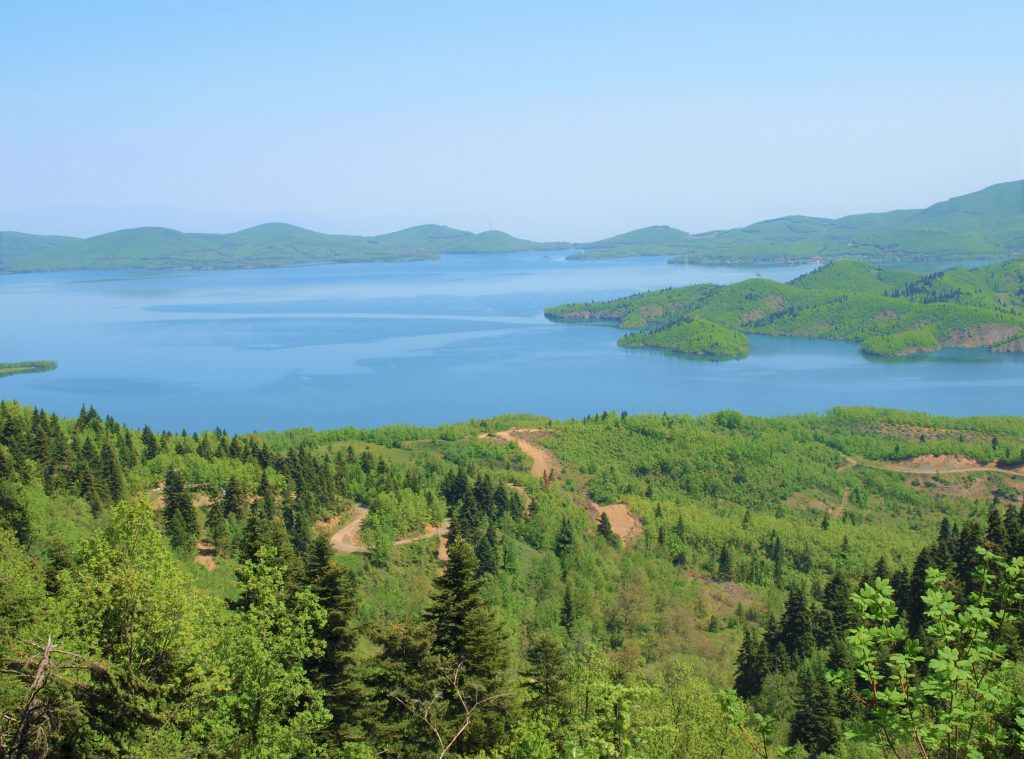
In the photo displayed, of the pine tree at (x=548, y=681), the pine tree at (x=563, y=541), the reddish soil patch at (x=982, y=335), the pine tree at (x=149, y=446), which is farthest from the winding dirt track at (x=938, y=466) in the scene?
the reddish soil patch at (x=982, y=335)

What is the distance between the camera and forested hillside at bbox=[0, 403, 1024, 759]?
29.6ft

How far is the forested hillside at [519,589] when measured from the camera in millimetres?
9008

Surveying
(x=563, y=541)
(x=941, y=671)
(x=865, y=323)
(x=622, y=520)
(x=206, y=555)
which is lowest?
(x=622, y=520)

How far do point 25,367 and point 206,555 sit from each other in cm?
11667

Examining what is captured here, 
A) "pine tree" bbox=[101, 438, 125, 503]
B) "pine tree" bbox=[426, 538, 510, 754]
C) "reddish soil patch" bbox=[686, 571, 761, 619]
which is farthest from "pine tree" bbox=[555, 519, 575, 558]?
"pine tree" bbox=[426, 538, 510, 754]

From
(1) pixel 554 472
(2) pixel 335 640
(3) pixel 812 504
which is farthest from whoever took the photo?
(3) pixel 812 504

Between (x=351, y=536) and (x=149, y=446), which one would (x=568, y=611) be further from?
(x=149, y=446)

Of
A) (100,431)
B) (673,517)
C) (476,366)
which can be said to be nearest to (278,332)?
(476,366)

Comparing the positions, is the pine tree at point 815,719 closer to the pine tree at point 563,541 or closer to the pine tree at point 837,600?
the pine tree at point 837,600

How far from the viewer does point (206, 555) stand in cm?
3938

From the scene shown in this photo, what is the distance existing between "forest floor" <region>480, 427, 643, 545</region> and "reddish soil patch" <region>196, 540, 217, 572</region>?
2939 centimetres

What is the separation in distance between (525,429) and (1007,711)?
241ft

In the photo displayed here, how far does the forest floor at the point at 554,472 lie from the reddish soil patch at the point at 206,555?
2939 centimetres

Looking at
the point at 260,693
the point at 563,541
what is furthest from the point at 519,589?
the point at 260,693
